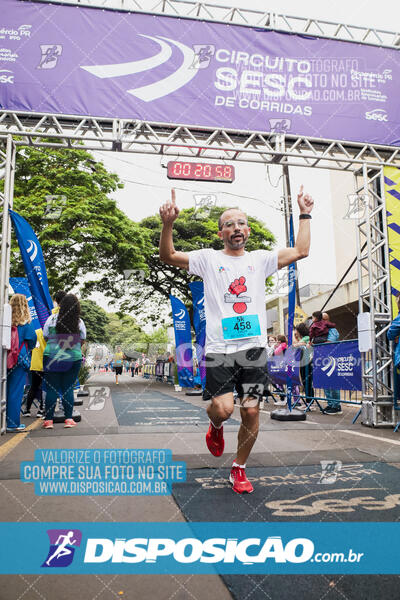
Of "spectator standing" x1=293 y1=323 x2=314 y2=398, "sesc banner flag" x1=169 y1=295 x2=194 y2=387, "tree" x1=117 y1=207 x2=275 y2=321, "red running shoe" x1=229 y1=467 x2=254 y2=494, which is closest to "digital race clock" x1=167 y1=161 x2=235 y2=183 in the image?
"spectator standing" x1=293 y1=323 x2=314 y2=398

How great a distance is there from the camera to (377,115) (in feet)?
25.7

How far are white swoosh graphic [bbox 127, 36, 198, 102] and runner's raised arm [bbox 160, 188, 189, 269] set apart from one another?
4.84 m

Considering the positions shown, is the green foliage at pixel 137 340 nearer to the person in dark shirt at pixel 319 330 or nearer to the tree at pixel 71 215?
the tree at pixel 71 215

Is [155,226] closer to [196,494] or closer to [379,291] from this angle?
[379,291]

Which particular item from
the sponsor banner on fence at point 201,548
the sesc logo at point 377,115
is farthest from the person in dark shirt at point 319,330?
the sponsor banner on fence at point 201,548

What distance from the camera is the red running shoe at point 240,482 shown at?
3055 millimetres

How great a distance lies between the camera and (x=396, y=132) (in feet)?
25.7

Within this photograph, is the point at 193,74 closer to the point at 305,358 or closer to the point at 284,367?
the point at 305,358

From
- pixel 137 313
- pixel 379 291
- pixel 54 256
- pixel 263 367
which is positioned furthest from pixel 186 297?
pixel 263 367

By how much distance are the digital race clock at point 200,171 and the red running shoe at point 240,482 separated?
→ 17.1ft

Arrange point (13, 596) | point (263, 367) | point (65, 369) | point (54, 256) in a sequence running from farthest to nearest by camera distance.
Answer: point (54, 256) < point (65, 369) < point (263, 367) < point (13, 596)

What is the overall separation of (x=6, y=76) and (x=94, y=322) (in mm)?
43833

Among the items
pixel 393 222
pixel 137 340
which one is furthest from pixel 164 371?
pixel 137 340

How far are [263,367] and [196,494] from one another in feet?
3.07
